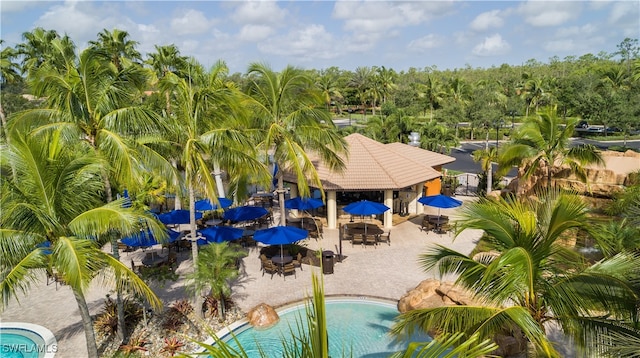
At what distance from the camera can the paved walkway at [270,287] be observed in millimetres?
12867

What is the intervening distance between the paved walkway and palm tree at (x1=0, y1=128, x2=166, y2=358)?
15.9ft

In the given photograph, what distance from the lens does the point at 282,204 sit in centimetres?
1758

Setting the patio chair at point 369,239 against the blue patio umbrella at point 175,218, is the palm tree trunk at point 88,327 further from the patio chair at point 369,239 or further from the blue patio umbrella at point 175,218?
the patio chair at point 369,239

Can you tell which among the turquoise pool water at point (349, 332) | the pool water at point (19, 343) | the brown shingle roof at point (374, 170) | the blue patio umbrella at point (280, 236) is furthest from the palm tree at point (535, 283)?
the brown shingle roof at point (374, 170)

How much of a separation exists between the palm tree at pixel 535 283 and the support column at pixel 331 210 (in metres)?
14.3

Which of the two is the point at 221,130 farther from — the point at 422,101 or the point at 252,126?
the point at 422,101

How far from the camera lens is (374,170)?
Result: 21.5 m

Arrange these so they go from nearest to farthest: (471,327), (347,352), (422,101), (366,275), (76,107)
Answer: (471,327) → (76,107) → (347,352) → (366,275) → (422,101)

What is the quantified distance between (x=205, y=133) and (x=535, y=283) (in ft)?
30.8

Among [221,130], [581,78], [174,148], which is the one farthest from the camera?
[581,78]

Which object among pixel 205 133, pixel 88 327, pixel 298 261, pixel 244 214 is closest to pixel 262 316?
pixel 298 261

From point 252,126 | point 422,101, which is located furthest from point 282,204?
point 422,101

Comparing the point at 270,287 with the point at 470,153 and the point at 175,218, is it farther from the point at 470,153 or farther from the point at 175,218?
the point at 470,153

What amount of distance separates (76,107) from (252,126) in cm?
727
